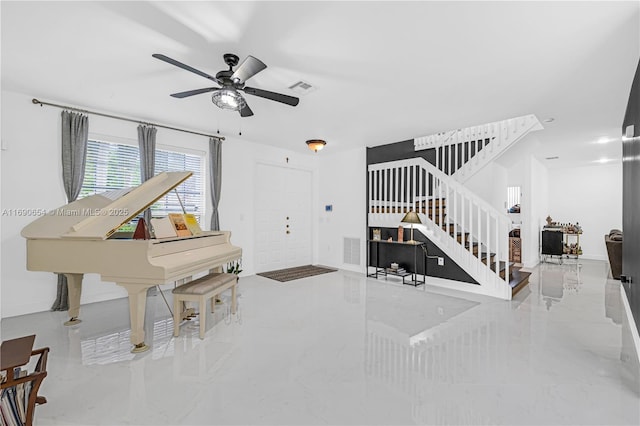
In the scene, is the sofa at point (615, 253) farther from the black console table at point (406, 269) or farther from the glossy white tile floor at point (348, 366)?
the black console table at point (406, 269)

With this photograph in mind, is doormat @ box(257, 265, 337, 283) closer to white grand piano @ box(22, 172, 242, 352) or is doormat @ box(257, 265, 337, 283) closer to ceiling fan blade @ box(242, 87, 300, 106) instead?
white grand piano @ box(22, 172, 242, 352)

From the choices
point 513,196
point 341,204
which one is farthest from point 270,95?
point 513,196

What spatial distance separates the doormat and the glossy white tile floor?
5.22 ft

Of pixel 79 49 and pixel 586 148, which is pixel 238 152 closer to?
pixel 79 49

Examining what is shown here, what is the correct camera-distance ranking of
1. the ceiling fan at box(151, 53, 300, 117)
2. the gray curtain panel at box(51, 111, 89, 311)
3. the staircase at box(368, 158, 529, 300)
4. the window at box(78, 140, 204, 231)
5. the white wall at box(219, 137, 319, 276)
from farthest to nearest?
the white wall at box(219, 137, 319, 276) → the staircase at box(368, 158, 529, 300) → the window at box(78, 140, 204, 231) → the gray curtain panel at box(51, 111, 89, 311) → the ceiling fan at box(151, 53, 300, 117)

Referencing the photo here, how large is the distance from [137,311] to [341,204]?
4.78 m

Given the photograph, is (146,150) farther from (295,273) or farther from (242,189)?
(295,273)

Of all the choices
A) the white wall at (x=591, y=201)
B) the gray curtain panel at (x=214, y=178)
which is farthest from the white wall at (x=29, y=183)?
the white wall at (x=591, y=201)

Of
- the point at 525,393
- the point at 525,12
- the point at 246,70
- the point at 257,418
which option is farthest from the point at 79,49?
the point at 525,393

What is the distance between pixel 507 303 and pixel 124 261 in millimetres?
4663

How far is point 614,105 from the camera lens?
402cm

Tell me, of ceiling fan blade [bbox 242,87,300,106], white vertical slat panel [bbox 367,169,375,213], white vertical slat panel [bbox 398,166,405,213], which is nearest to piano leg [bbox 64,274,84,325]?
ceiling fan blade [bbox 242,87,300,106]

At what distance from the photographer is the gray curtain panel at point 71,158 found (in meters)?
3.96

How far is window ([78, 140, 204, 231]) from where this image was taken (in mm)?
4301
